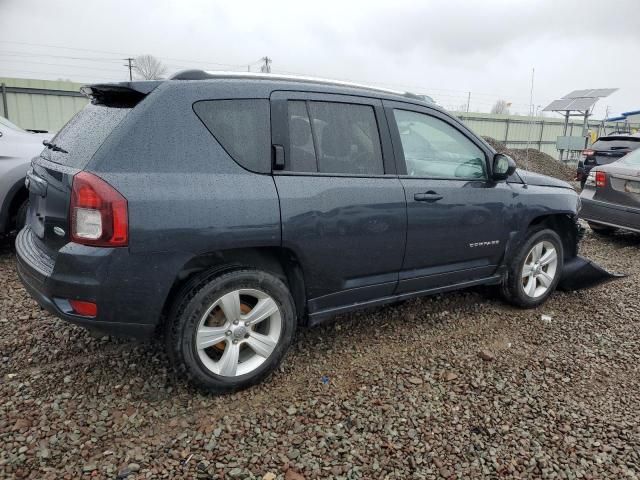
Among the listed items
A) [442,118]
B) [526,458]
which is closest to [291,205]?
[442,118]

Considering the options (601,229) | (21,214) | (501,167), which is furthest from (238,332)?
(601,229)

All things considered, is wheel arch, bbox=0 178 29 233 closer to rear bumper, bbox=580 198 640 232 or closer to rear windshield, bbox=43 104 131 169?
rear windshield, bbox=43 104 131 169

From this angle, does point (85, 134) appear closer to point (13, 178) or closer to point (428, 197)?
point (428, 197)

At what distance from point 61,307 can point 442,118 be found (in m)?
2.89

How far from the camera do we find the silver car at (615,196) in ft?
20.7

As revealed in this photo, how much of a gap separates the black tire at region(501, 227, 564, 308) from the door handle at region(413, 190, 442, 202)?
1.20m

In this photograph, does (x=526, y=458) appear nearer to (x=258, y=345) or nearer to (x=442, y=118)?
(x=258, y=345)

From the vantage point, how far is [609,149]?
11023mm

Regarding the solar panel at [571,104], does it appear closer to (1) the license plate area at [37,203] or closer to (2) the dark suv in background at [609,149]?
(2) the dark suv in background at [609,149]

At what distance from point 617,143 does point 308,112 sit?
35.3ft

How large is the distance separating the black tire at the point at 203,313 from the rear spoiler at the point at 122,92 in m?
1.07

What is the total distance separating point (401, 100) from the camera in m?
3.40

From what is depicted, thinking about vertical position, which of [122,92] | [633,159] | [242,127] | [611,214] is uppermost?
[122,92]

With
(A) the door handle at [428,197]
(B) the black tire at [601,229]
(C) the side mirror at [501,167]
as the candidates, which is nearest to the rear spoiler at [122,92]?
(A) the door handle at [428,197]
